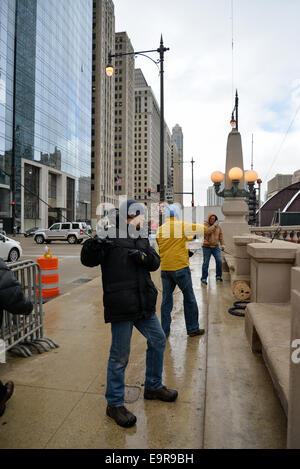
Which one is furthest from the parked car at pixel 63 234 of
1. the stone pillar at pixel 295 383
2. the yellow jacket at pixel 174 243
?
Answer: the stone pillar at pixel 295 383

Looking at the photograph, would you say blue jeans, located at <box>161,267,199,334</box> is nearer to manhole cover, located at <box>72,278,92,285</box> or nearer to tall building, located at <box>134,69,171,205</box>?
manhole cover, located at <box>72,278,92,285</box>

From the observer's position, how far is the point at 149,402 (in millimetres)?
2781

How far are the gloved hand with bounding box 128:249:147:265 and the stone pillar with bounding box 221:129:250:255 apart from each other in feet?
24.5

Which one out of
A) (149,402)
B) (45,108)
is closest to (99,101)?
(45,108)

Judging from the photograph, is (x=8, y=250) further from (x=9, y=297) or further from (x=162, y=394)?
(x=162, y=394)

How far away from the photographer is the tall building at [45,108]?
1818 inches

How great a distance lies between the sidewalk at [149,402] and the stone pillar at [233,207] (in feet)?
19.2

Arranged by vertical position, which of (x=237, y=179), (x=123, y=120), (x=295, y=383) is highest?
(x=123, y=120)

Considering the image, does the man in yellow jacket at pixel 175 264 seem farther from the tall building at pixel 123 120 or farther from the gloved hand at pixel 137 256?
the tall building at pixel 123 120

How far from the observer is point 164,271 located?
4.27 metres

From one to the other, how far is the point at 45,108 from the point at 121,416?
61.0 m
